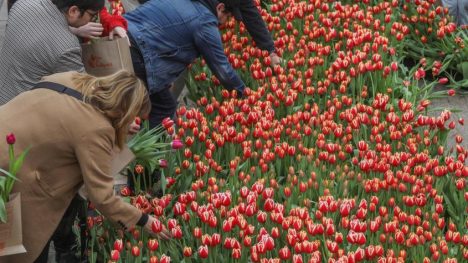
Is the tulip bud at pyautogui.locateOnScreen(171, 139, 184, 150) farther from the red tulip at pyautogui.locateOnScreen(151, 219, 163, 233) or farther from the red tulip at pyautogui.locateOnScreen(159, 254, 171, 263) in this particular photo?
the red tulip at pyautogui.locateOnScreen(159, 254, 171, 263)

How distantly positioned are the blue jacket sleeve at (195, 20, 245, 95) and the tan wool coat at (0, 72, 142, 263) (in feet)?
5.01

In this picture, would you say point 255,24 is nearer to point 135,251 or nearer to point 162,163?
point 162,163

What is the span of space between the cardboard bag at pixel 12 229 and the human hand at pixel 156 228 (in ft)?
1.98

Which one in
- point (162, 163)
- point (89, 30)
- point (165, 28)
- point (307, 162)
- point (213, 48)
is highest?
point (89, 30)

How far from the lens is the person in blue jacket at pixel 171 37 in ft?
16.4

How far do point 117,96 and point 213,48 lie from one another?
1700 millimetres

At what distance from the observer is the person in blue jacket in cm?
501

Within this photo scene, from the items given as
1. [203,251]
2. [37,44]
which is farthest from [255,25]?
[203,251]

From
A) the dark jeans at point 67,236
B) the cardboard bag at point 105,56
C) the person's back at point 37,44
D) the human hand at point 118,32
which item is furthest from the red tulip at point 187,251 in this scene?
the human hand at point 118,32

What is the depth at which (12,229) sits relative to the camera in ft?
11.3

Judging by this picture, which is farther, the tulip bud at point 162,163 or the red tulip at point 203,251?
the tulip bud at point 162,163

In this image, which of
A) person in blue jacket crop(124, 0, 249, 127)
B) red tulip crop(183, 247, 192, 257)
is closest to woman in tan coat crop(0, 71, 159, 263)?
red tulip crop(183, 247, 192, 257)

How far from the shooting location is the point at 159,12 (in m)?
5.08

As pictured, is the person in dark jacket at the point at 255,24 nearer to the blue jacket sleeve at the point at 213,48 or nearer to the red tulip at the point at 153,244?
the blue jacket sleeve at the point at 213,48
